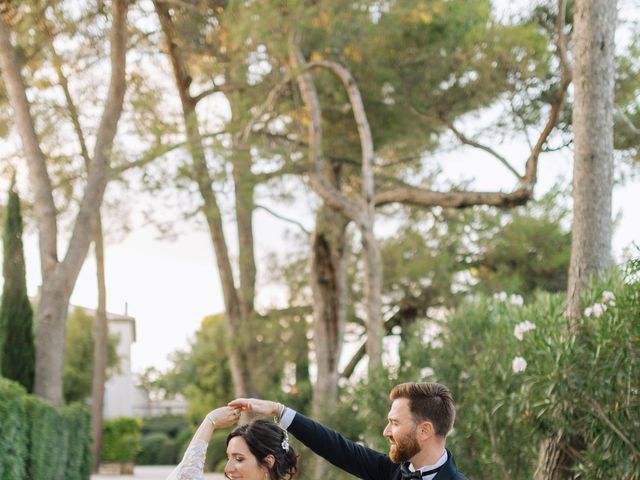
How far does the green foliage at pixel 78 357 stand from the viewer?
115 feet

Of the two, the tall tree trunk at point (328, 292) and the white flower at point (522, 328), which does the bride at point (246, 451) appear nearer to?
the white flower at point (522, 328)

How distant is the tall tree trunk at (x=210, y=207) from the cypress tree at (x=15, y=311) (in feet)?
10.1

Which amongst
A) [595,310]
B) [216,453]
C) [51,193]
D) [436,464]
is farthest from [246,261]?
[436,464]

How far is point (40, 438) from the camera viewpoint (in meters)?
13.6

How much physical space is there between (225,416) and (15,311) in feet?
50.3

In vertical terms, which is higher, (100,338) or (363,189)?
(363,189)

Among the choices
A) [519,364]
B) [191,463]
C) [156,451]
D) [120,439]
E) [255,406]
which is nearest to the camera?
[255,406]

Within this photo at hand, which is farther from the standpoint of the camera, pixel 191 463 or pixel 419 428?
pixel 191 463

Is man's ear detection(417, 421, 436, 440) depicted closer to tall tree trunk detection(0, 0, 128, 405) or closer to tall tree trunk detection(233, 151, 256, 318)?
tall tree trunk detection(0, 0, 128, 405)

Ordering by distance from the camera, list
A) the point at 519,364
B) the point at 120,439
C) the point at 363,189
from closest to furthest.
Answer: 1. the point at 519,364
2. the point at 363,189
3. the point at 120,439

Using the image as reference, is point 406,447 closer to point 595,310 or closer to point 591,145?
point 595,310

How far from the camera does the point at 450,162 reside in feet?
67.9

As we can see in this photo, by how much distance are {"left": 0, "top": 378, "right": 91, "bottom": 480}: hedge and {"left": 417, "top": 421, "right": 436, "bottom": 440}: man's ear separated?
29.0ft

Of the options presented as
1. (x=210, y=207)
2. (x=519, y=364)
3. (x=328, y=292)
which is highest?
(x=210, y=207)
